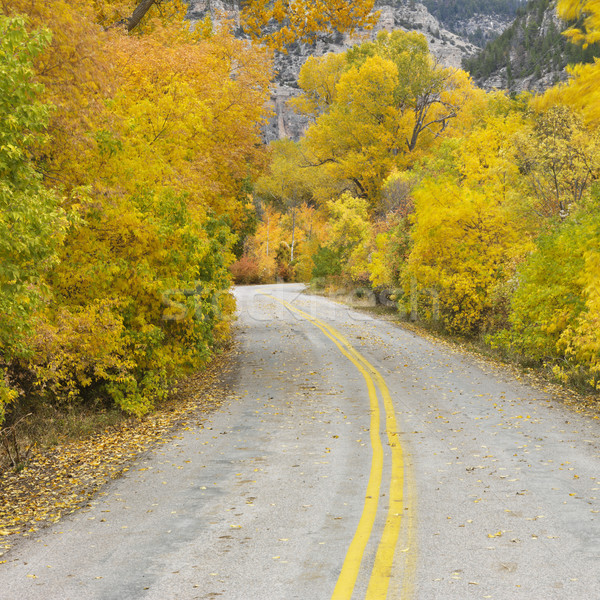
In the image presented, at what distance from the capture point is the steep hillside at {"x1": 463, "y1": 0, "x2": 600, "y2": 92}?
75562mm

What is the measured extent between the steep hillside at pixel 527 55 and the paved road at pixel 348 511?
69.1 meters

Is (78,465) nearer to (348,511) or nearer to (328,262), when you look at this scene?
(348,511)

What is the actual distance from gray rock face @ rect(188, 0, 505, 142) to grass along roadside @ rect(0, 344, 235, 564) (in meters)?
99.9

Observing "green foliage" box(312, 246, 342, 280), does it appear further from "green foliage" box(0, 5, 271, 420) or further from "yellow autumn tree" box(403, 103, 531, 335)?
"green foliage" box(0, 5, 271, 420)

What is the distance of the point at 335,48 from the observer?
5217 inches

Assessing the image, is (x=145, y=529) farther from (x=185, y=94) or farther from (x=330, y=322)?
(x=330, y=322)

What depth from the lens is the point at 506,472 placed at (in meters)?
7.26

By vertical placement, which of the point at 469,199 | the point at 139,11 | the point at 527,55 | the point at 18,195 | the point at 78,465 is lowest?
the point at 78,465

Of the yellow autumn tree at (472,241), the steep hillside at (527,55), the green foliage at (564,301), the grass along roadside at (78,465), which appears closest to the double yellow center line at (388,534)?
the grass along roadside at (78,465)

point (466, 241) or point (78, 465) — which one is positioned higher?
point (466, 241)

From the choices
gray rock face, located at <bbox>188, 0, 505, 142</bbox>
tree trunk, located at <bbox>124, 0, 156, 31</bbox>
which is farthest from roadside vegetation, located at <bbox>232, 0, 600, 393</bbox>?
gray rock face, located at <bbox>188, 0, 505, 142</bbox>

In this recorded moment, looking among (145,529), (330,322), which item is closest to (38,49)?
(145,529)

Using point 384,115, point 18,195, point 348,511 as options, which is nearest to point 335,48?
point 384,115

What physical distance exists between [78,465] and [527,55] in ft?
309
